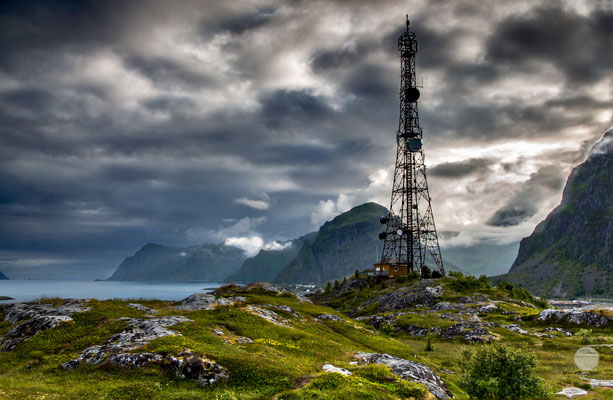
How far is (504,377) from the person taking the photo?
31.2m

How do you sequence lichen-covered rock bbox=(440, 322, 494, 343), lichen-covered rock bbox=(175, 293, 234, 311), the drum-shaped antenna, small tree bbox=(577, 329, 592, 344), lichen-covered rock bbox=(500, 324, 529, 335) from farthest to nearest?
the drum-shaped antenna < lichen-covered rock bbox=(500, 324, 529, 335) < lichen-covered rock bbox=(440, 322, 494, 343) < small tree bbox=(577, 329, 592, 344) < lichen-covered rock bbox=(175, 293, 234, 311)

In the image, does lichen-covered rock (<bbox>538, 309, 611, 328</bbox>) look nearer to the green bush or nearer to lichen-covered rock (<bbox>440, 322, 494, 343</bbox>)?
lichen-covered rock (<bbox>440, 322, 494, 343</bbox>)

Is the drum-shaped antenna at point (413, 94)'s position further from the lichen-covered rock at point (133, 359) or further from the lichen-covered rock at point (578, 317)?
the lichen-covered rock at point (133, 359)

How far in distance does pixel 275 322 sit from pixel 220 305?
987 cm

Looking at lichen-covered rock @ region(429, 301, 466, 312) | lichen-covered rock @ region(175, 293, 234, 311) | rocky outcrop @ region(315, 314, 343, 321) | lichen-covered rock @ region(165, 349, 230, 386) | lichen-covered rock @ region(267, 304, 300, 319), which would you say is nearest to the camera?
lichen-covered rock @ region(165, 349, 230, 386)

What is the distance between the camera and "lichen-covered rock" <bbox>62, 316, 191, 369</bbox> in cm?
2809

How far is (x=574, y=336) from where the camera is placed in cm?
7119

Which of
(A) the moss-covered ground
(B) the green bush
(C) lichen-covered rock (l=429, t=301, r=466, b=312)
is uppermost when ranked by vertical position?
(A) the moss-covered ground

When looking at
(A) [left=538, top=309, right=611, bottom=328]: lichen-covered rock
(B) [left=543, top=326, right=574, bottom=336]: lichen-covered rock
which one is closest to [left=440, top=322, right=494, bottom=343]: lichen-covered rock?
(B) [left=543, top=326, right=574, bottom=336]: lichen-covered rock

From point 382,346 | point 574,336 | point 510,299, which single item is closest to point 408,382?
point 382,346

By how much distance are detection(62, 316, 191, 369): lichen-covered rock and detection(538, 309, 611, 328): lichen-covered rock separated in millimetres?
84961

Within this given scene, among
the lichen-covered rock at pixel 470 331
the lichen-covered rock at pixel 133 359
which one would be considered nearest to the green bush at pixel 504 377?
the lichen-covered rock at pixel 133 359

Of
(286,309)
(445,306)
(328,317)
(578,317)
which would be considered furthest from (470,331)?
(286,309)

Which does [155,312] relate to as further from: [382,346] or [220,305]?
[382,346]
